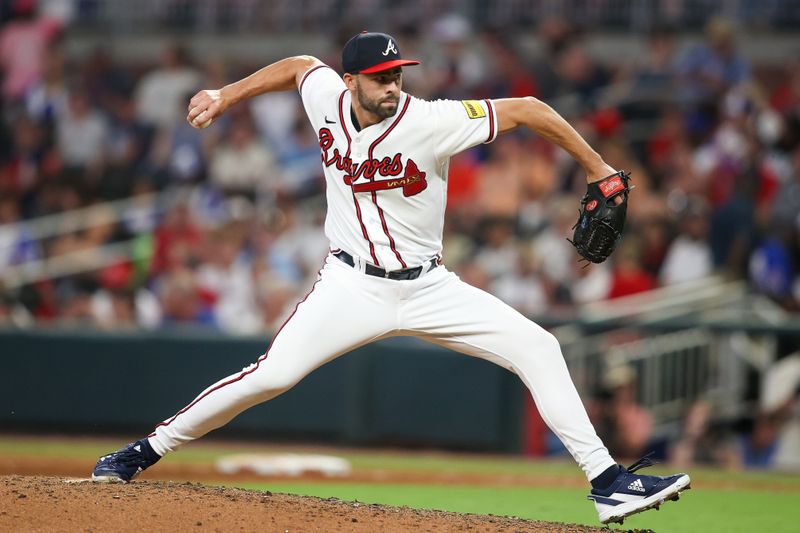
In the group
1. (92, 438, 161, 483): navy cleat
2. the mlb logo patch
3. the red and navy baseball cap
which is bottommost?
(92, 438, 161, 483): navy cleat

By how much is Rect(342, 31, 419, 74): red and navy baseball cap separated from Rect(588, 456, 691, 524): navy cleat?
1.93 meters

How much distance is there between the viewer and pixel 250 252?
11.7 metres

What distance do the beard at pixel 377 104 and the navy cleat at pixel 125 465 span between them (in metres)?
1.77

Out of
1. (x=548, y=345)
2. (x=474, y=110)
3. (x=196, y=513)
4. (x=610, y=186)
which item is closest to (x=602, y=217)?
(x=610, y=186)

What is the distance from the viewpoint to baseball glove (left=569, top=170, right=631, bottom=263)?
5211 mm

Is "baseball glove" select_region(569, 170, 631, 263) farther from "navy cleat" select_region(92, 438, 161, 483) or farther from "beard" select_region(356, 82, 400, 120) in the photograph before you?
"navy cleat" select_region(92, 438, 161, 483)

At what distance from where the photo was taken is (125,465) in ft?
18.1

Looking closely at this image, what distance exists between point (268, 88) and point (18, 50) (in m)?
10.0

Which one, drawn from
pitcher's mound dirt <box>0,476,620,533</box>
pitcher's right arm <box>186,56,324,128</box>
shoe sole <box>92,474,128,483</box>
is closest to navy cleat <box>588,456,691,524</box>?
pitcher's mound dirt <box>0,476,620,533</box>

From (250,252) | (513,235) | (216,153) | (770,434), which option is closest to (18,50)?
(216,153)

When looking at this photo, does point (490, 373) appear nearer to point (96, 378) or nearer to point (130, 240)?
point (96, 378)

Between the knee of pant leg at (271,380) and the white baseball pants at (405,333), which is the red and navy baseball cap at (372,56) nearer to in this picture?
the white baseball pants at (405,333)

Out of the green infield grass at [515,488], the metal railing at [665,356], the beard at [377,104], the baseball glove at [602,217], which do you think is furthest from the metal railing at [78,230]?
the baseball glove at [602,217]

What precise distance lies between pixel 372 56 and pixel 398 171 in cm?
48
